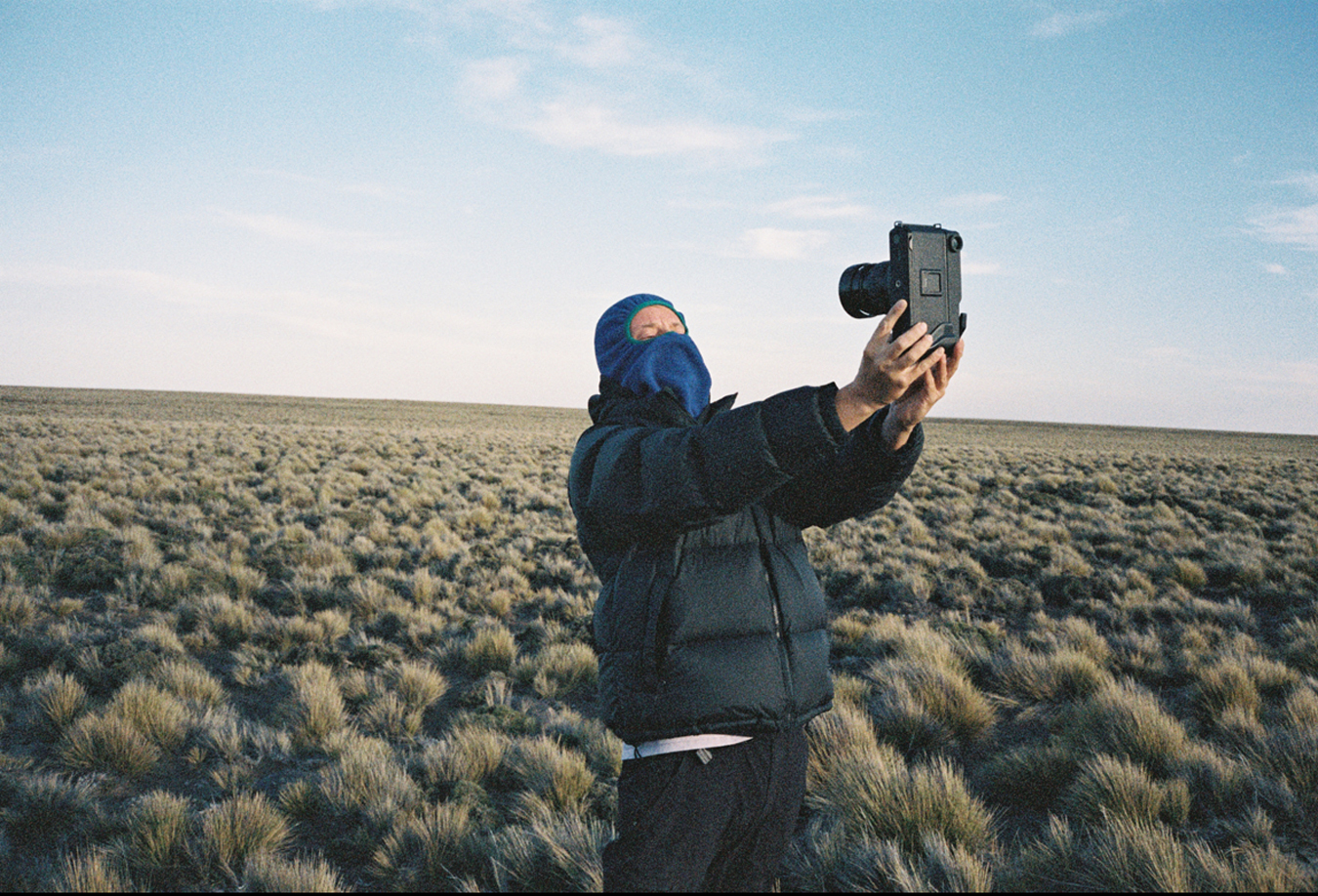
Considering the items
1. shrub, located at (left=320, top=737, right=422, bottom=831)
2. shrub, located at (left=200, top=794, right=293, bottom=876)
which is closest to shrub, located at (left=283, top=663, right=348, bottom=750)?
shrub, located at (left=320, top=737, right=422, bottom=831)

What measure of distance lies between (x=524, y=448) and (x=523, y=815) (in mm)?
25394

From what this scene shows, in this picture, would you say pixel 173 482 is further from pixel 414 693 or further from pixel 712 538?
pixel 712 538

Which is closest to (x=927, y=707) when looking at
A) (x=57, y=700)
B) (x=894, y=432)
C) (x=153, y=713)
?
(x=894, y=432)

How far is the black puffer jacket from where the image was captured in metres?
1.53

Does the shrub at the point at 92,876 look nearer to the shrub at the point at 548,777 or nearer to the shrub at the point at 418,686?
the shrub at the point at 548,777

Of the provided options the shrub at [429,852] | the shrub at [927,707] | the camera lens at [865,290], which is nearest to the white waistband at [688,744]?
the camera lens at [865,290]

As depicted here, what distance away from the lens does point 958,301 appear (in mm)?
1831

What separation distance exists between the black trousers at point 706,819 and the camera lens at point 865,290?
1.17 metres

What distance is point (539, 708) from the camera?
542 centimetres

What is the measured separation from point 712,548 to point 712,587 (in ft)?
0.35

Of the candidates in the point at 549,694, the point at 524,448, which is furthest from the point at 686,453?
the point at 524,448

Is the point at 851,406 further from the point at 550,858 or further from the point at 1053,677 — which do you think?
the point at 1053,677

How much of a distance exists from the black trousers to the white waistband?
0.02 m

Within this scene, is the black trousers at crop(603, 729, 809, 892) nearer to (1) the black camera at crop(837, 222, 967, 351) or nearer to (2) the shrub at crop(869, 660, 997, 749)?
(1) the black camera at crop(837, 222, 967, 351)
